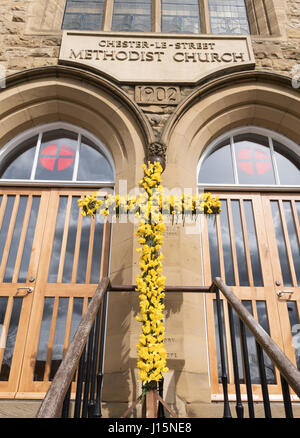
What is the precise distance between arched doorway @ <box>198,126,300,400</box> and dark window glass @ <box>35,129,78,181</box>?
1948 mm

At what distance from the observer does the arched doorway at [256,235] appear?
3.59 metres

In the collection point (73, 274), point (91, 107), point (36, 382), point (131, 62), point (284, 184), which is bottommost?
point (36, 382)

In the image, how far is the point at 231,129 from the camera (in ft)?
15.6

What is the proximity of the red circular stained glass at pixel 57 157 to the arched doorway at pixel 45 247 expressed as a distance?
0.01 meters

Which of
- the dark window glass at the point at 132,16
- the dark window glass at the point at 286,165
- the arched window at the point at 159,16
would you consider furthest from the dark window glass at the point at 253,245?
the dark window glass at the point at 132,16

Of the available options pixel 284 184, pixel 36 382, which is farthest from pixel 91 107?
pixel 36 382

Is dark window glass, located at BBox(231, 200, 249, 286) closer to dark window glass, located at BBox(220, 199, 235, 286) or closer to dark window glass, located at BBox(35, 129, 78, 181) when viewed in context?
dark window glass, located at BBox(220, 199, 235, 286)

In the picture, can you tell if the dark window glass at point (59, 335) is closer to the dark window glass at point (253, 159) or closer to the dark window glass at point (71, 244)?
the dark window glass at point (71, 244)

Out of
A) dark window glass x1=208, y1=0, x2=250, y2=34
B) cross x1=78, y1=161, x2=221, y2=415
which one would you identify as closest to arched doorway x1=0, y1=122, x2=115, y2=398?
cross x1=78, y1=161, x2=221, y2=415

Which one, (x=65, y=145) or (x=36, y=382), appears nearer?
(x=36, y=382)

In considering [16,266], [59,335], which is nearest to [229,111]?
[16,266]

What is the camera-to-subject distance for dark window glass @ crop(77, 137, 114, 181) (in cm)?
450

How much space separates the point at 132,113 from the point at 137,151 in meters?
0.59
